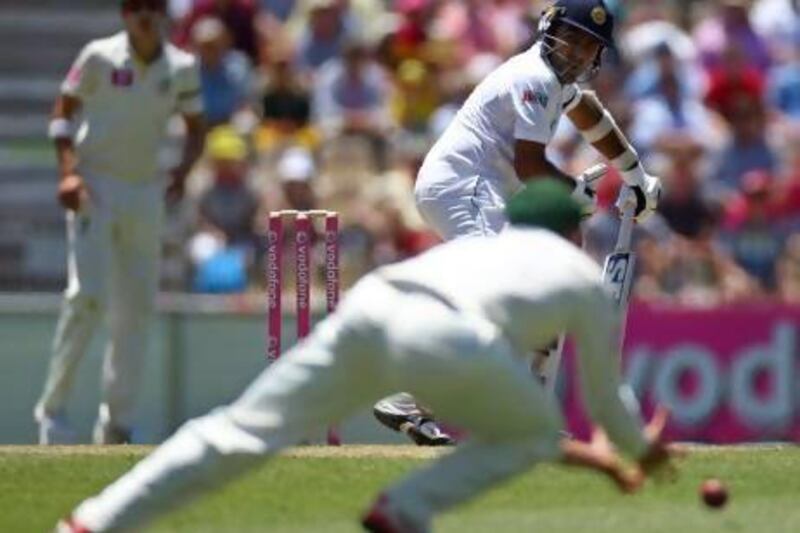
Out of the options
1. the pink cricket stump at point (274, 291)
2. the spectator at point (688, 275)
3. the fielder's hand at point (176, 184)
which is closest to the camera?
the pink cricket stump at point (274, 291)

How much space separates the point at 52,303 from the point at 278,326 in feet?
10.9

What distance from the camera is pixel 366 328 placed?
791cm

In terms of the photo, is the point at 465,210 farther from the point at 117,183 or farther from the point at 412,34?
the point at 412,34

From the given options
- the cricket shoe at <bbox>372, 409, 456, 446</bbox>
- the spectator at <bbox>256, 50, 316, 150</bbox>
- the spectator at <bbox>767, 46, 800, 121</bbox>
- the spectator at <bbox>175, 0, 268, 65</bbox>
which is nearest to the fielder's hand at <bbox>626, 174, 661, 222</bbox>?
the cricket shoe at <bbox>372, 409, 456, 446</bbox>

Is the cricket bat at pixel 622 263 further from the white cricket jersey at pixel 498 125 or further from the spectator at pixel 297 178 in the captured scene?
the spectator at pixel 297 178

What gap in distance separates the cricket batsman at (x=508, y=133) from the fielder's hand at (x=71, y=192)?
2495 mm

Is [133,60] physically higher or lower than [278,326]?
higher

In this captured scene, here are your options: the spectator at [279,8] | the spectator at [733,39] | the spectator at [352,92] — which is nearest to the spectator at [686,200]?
the spectator at [733,39]

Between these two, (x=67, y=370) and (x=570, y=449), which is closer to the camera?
(x=570, y=449)

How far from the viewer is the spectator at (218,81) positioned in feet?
58.3

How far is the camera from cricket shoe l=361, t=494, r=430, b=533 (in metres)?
7.79

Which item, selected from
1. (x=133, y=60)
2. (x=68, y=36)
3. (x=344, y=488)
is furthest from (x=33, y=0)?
(x=344, y=488)

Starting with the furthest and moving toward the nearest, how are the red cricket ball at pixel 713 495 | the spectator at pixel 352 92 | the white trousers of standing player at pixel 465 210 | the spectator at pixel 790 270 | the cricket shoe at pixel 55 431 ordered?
the spectator at pixel 352 92 < the spectator at pixel 790 270 < the cricket shoe at pixel 55 431 < the white trousers of standing player at pixel 465 210 < the red cricket ball at pixel 713 495

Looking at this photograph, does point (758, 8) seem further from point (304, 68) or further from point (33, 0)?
point (33, 0)
